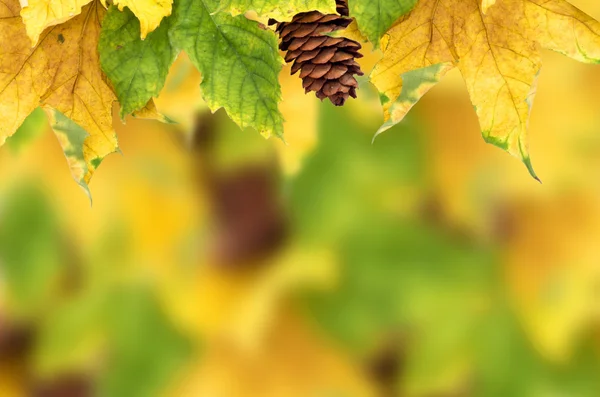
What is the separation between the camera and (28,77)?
539mm

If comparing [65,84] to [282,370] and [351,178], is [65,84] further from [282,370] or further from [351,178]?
[282,370]

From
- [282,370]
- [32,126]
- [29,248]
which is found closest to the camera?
[32,126]

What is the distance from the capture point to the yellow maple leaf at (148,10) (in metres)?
0.48

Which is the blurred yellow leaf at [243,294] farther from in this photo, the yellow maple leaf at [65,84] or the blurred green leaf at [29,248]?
the yellow maple leaf at [65,84]

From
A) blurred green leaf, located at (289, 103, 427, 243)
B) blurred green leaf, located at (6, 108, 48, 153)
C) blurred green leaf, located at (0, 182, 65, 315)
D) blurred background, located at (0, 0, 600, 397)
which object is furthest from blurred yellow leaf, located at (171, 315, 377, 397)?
blurred green leaf, located at (6, 108, 48, 153)

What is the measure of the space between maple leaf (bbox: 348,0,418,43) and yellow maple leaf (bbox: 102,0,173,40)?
0.39 feet

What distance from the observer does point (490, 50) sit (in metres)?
0.51

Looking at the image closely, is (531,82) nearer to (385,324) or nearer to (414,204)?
(414,204)

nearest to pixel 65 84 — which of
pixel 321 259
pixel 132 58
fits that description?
pixel 132 58

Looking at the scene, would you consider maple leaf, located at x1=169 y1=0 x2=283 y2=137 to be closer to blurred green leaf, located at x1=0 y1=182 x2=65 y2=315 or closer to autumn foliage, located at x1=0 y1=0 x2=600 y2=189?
autumn foliage, located at x1=0 y1=0 x2=600 y2=189

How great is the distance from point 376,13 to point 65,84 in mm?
222

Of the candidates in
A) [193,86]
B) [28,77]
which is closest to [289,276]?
[193,86]

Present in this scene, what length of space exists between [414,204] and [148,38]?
189 cm

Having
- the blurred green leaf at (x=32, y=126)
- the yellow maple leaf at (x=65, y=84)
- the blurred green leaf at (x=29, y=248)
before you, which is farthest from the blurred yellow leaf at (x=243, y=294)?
the yellow maple leaf at (x=65, y=84)
